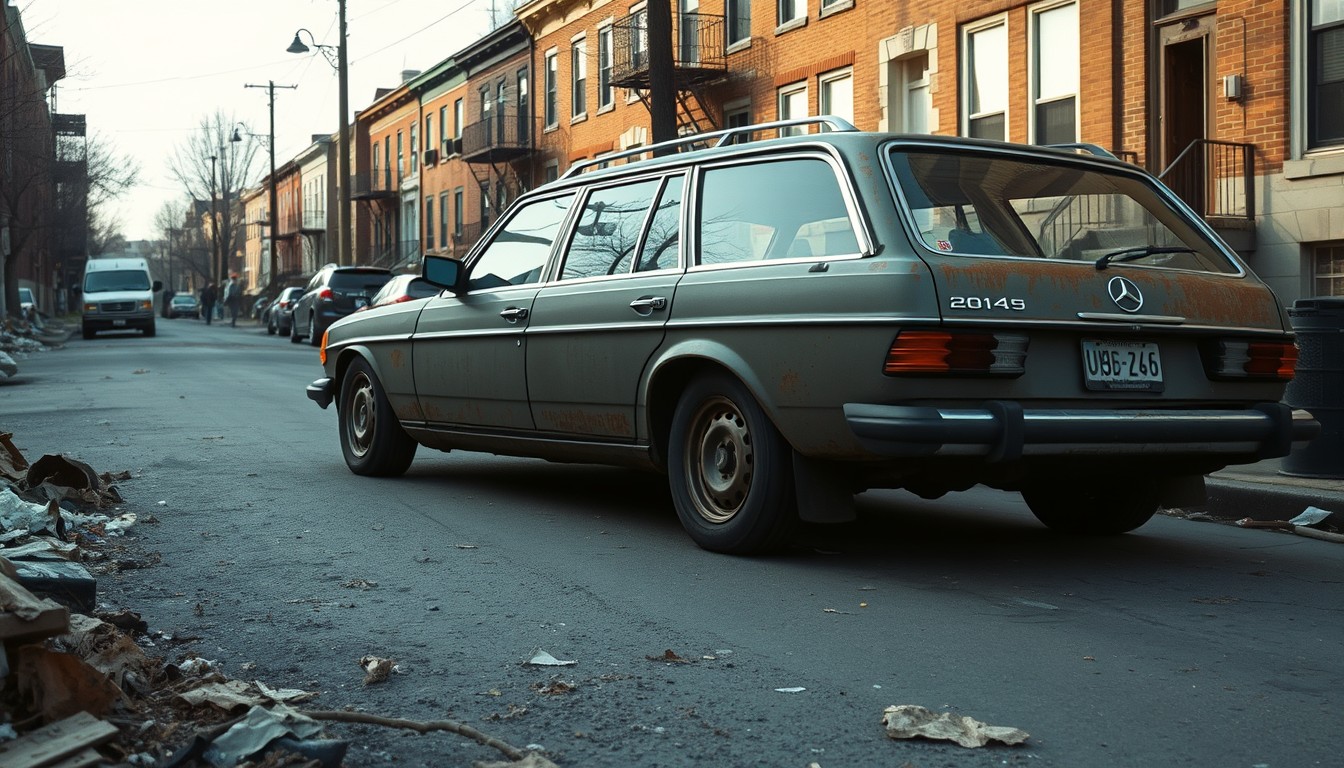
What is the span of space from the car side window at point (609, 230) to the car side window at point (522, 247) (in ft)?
0.77

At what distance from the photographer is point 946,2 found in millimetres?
21375

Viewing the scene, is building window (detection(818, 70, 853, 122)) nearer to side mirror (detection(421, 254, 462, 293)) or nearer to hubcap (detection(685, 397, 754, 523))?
side mirror (detection(421, 254, 462, 293))

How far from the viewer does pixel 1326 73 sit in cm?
1516

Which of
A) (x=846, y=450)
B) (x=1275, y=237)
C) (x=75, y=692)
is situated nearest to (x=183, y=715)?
(x=75, y=692)

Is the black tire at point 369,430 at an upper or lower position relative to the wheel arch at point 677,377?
lower

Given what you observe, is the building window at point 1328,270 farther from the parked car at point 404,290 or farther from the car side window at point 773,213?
the car side window at point 773,213

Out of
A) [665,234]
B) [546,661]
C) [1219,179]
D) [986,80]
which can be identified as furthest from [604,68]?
[546,661]

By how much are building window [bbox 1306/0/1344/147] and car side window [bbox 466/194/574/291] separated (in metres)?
10.7

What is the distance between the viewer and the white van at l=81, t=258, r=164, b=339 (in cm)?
3941

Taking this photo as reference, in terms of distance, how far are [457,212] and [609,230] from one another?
141 ft

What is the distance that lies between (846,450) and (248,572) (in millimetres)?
2403

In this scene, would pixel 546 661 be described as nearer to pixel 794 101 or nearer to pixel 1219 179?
pixel 1219 179

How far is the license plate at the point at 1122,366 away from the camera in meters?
5.44

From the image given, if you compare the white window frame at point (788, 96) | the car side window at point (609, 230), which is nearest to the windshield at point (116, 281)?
the white window frame at point (788, 96)
